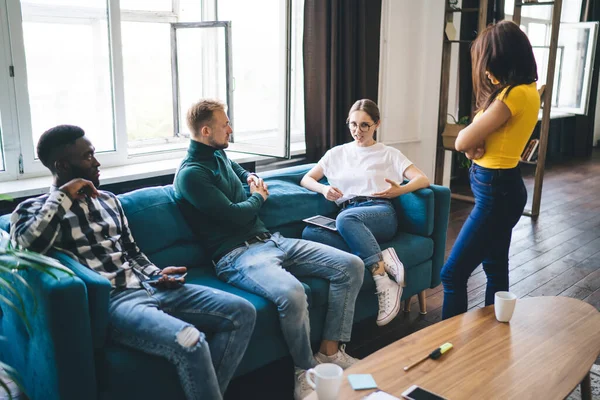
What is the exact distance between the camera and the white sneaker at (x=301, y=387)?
7.09 ft

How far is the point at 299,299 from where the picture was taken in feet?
7.09

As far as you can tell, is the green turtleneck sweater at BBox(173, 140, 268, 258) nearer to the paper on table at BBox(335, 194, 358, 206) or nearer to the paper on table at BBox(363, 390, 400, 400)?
the paper on table at BBox(335, 194, 358, 206)

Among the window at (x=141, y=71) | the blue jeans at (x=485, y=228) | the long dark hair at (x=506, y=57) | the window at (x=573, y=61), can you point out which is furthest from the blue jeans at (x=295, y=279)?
the window at (x=573, y=61)

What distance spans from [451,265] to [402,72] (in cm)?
307

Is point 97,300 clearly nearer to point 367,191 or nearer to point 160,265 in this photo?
point 160,265

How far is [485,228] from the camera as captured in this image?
2.17 meters

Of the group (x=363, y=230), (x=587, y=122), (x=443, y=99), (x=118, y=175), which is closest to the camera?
(x=363, y=230)

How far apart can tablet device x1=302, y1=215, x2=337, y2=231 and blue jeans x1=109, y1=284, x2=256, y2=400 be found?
86cm

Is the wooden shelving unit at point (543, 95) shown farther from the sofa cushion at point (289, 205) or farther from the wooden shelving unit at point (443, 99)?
the sofa cushion at point (289, 205)

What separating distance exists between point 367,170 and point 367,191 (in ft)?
0.35

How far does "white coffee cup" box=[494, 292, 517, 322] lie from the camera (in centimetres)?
197

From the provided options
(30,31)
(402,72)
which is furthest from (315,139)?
(30,31)

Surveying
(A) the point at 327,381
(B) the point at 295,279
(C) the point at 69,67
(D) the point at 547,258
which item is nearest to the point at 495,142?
(B) the point at 295,279

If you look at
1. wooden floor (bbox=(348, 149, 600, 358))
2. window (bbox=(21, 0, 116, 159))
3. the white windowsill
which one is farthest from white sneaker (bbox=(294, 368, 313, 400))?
window (bbox=(21, 0, 116, 159))
